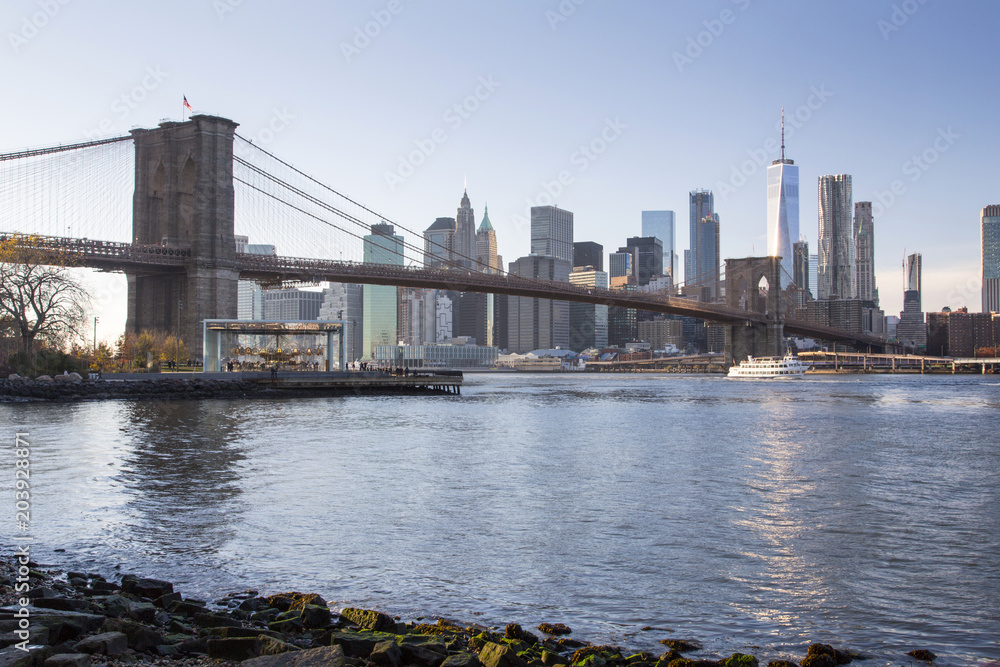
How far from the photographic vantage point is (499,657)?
6.28 metres

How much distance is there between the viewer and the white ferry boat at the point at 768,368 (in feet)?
313

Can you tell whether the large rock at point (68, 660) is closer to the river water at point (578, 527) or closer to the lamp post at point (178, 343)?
the river water at point (578, 527)

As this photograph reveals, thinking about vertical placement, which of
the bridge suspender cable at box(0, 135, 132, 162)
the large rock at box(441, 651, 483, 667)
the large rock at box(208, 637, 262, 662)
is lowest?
the large rock at box(441, 651, 483, 667)

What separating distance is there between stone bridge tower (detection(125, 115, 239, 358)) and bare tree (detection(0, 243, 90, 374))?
39.2 feet

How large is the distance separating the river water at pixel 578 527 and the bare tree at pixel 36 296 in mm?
20046

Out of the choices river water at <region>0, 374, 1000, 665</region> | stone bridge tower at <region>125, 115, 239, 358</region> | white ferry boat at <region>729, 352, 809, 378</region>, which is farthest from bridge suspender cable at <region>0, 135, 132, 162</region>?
white ferry boat at <region>729, 352, 809, 378</region>

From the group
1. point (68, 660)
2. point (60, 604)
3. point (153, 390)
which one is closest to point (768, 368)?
point (153, 390)

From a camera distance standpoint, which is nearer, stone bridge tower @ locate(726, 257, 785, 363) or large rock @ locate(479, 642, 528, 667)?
large rock @ locate(479, 642, 528, 667)

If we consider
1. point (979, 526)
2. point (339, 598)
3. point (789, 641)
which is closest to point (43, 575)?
point (339, 598)

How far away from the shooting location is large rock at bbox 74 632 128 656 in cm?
617

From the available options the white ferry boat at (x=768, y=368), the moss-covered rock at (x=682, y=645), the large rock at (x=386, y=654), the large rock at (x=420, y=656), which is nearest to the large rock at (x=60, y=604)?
the large rock at (x=386, y=654)

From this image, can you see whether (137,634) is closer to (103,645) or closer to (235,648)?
(103,645)

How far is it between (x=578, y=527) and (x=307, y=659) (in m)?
6.98

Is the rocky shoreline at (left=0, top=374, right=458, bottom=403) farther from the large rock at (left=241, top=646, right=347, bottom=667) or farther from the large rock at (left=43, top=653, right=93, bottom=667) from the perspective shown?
the large rock at (left=241, top=646, right=347, bottom=667)
